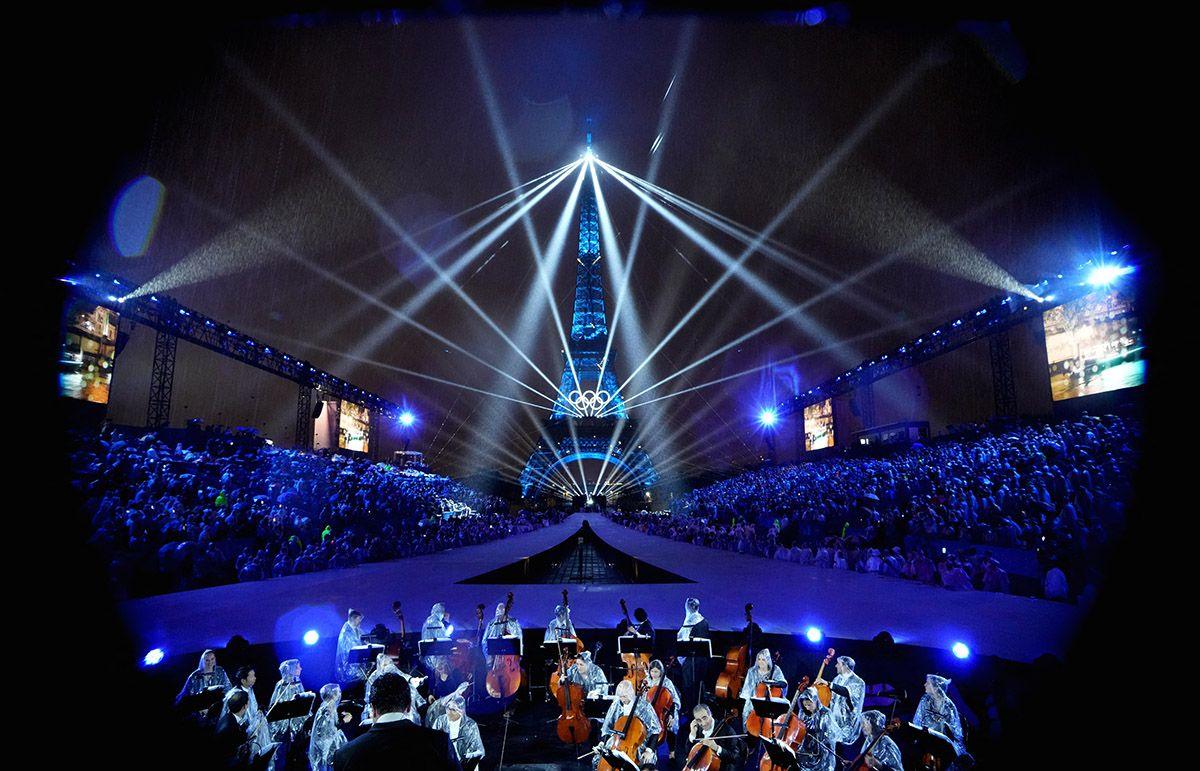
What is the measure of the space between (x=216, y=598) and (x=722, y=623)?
37.1 ft

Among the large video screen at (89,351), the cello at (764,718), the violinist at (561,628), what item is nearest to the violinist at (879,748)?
the cello at (764,718)

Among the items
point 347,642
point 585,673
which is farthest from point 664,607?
point 347,642

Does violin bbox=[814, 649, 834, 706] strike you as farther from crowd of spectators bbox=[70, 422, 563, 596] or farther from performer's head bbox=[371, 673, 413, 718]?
crowd of spectators bbox=[70, 422, 563, 596]

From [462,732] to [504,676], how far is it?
8.33 feet

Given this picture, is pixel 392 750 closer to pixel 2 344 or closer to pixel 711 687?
pixel 2 344

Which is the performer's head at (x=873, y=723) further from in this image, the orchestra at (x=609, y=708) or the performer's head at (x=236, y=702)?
the performer's head at (x=236, y=702)

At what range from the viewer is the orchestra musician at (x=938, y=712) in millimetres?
6055

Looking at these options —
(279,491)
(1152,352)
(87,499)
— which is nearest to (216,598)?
(87,499)

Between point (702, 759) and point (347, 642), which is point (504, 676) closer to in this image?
point (347, 642)

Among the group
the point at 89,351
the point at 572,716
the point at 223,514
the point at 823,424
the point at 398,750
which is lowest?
the point at 572,716

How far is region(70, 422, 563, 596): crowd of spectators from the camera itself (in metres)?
12.8

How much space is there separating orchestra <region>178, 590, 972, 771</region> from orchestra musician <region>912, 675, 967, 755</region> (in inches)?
0.5

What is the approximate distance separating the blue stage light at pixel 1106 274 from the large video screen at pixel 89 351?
35543 millimetres

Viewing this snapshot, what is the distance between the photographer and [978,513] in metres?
15.3
